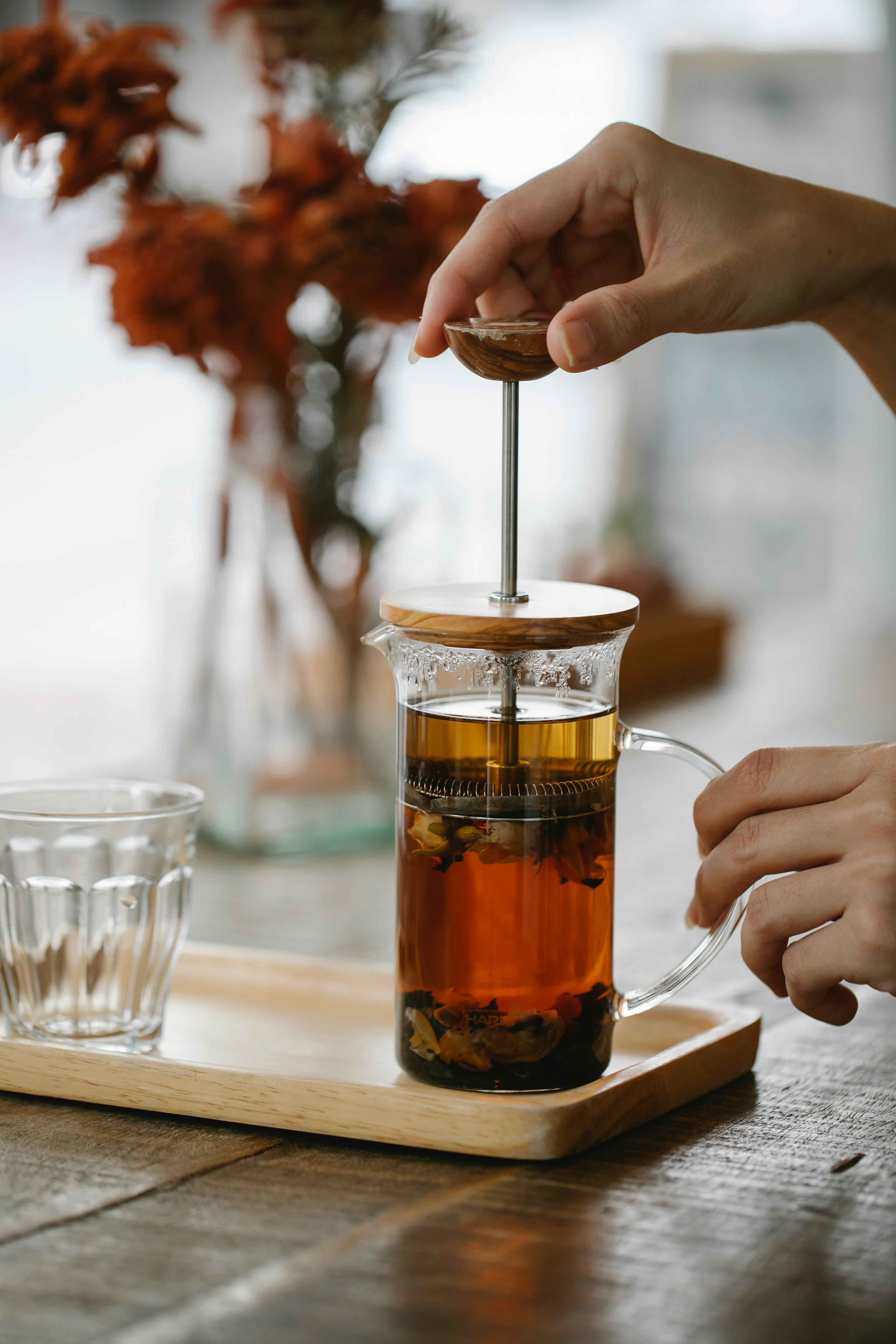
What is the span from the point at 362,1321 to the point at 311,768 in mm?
947

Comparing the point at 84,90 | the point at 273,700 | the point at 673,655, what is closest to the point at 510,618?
the point at 84,90

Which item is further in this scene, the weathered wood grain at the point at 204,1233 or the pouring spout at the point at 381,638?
the pouring spout at the point at 381,638

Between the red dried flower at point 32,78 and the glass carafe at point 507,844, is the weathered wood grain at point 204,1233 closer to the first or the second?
the glass carafe at point 507,844

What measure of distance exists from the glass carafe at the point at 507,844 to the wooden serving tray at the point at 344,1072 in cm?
2

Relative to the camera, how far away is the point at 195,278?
3.54 ft

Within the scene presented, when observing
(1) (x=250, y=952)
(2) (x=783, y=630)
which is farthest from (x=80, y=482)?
(1) (x=250, y=952)

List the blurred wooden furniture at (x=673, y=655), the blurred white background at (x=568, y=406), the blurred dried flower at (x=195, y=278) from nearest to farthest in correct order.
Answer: the blurred dried flower at (x=195, y=278) < the blurred wooden furniture at (x=673, y=655) < the blurred white background at (x=568, y=406)

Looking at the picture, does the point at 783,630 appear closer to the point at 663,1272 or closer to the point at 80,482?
the point at 80,482

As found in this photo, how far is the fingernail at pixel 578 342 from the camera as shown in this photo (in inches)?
24.2

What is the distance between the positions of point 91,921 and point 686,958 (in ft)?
0.85

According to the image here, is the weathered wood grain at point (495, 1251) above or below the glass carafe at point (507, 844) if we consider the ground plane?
below

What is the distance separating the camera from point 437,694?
61cm

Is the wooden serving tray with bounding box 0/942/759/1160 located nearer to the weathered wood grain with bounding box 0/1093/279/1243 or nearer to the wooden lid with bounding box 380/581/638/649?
the weathered wood grain with bounding box 0/1093/279/1243

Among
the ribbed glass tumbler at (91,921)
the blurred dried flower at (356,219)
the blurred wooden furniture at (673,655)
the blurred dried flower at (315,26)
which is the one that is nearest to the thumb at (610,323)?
the ribbed glass tumbler at (91,921)
